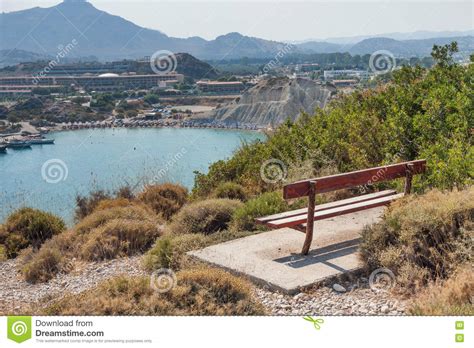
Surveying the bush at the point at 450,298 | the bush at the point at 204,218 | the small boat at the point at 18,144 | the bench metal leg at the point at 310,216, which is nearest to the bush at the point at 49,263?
the bush at the point at 204,218

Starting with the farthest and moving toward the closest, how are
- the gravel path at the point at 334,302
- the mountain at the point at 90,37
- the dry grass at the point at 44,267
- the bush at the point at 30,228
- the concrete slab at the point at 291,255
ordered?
the mountain at the point at 90,37 < the bush at the point at 30,228 < the dry grass at the point at 44,267 < the concrete slab at the point at 291,255 < the gravel path at the point at 334,302

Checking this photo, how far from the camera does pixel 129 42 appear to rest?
10769 cm

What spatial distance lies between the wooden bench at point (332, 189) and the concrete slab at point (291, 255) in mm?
244

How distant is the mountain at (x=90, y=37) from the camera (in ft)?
222

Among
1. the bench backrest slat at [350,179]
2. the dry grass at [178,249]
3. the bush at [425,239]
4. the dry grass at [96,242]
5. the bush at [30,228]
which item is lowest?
the bush at [30,228]

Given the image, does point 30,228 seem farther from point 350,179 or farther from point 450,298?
point 450,298

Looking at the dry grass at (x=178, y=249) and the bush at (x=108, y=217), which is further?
the bush at (x=108, y=217)

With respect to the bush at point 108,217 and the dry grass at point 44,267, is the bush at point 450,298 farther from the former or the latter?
the bush at point 108,217

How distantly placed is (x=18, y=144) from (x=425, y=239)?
42.7 metres

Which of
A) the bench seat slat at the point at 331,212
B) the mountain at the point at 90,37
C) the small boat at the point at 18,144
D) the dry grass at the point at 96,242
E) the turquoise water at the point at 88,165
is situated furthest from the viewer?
the mountain at the point at 90,37

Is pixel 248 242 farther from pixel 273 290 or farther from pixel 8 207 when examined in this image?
pixel 8 207

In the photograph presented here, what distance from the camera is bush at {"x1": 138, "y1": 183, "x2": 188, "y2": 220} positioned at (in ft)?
30.4

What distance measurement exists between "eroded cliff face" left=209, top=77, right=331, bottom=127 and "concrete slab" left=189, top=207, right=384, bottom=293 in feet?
197

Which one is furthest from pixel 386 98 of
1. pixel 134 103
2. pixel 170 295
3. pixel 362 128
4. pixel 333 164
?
pixel 134 103
